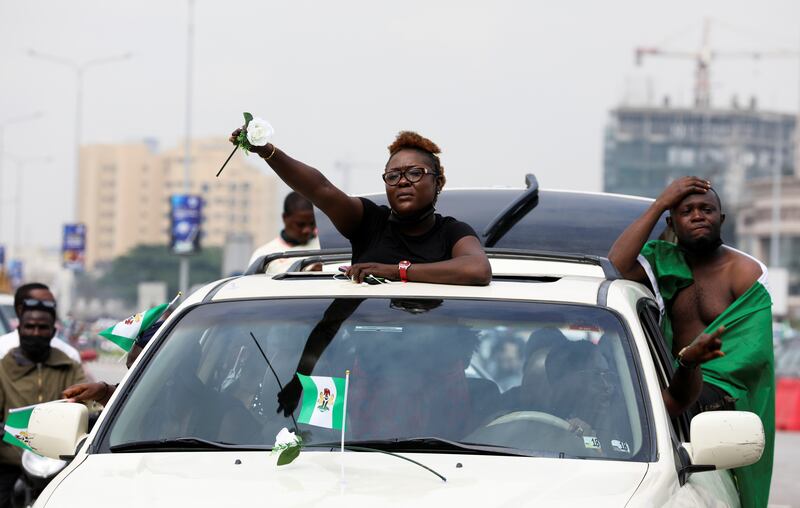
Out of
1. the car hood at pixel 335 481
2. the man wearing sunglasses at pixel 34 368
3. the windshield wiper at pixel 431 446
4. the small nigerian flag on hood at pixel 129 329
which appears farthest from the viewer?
the man wearing sunglasses at pixel 34 368

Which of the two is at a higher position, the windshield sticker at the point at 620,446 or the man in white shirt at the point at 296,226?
the man in white shirt at the point at 296,226

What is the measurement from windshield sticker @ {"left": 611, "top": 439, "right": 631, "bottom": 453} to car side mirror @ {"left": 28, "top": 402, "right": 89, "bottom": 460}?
1.63 metres

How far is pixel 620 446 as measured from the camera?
4301 mm

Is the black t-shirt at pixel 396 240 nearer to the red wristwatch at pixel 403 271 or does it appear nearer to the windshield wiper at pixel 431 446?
the red wristwatch at pixel 403 271

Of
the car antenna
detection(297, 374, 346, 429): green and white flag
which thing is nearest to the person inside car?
detection(297, 374, 346, 429): green and white flag

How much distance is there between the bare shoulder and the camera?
20.0 feet

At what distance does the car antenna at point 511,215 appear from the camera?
23.4 ft

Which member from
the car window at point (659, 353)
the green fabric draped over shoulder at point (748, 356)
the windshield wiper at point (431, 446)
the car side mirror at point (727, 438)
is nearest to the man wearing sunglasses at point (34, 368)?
the green fabric draped over shoulder at point (748, 356)

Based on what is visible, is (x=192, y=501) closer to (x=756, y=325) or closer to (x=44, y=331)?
(x=756, y=325)

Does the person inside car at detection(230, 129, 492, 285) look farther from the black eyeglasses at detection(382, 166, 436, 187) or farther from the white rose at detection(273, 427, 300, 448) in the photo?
the white rose at detection(273, 427, 300, 448)

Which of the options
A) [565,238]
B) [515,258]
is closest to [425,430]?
[515,258]

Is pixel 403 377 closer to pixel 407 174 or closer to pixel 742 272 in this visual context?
pixel 407 174

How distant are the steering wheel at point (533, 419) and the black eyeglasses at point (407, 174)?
122 centimetres

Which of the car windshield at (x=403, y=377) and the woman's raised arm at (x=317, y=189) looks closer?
the car windshield at (x=403, y=377)
